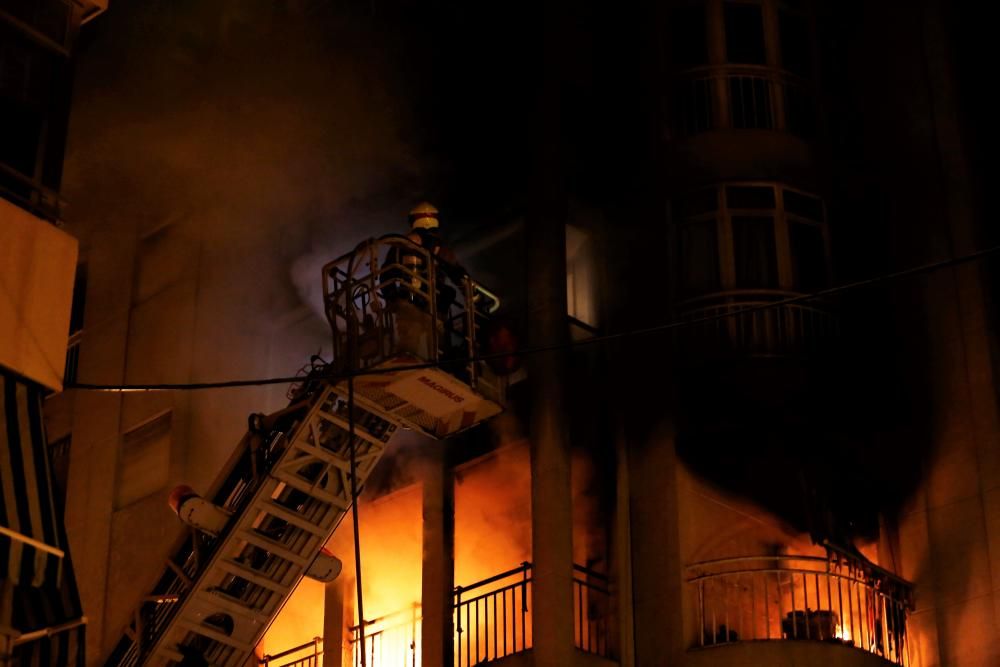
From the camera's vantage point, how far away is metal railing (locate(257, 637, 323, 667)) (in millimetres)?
20562

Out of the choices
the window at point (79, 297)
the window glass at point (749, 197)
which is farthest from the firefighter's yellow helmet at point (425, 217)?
the window at point (79, 297)

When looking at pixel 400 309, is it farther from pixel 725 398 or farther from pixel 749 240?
pixel 749 240

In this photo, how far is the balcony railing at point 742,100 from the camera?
64.6ft

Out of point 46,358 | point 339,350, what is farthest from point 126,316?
point 46,358

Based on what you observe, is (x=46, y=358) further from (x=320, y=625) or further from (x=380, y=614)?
(x=320, y=625)

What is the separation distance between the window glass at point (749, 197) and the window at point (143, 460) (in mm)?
8289

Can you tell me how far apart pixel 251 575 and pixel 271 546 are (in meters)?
0.32

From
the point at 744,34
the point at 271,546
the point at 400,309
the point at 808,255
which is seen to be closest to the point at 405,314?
the point at 400,309

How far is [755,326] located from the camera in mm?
18453

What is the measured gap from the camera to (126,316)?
2381cm

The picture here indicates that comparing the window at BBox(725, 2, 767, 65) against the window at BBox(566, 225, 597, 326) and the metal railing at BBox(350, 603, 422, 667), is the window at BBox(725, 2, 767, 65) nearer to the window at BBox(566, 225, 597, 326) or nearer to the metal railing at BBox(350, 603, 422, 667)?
the window at BBox(566, 225, 597, 326)

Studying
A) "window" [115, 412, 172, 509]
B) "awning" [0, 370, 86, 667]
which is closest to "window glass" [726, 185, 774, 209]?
"window" [115, 412, 172, 509]

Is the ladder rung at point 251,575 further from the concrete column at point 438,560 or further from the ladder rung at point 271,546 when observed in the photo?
the concrete column at point 438,560

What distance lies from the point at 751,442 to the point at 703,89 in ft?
14.2
